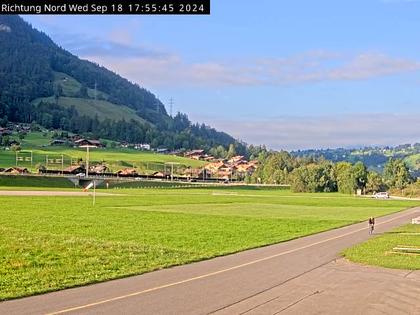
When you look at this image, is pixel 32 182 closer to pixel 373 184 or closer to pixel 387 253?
pixel 373 184

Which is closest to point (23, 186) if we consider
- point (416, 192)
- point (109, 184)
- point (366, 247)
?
point (109, 184)

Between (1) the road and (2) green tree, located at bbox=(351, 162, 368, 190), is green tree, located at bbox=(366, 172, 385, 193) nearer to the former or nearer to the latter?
(2) green tree, located at bbox=(351, 162, 368, 190)

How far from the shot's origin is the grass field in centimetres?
2772

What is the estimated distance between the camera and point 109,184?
176625mm

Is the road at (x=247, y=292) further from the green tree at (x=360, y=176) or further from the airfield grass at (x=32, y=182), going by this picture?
the green tree at (x=360, y=176)

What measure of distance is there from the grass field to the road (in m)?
1.49

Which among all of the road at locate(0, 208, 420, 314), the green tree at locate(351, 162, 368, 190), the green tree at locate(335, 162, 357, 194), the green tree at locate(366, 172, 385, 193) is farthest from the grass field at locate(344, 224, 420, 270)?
the green tree at locate(366, 172, 385, 193)

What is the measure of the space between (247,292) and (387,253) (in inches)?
562

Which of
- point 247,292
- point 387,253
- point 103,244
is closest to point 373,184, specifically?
point 387,253

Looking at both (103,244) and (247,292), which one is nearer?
(247,292)

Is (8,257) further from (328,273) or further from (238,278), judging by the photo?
(328,273)

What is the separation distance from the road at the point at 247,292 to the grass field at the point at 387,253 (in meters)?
1.49

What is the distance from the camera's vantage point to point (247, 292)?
19.7m

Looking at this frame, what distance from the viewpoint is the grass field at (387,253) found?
91.0ft
